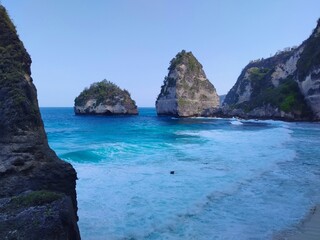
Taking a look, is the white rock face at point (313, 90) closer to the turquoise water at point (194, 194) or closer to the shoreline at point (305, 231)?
the turquoise water at point (194, 194)

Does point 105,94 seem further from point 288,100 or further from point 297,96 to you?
point 297,96

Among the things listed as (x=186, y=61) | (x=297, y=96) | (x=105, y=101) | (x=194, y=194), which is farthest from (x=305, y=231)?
(x=105, y=101)

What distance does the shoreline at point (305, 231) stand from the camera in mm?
8009

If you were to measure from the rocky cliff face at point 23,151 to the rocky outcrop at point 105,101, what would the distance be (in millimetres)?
100747

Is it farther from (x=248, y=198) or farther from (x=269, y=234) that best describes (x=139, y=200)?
(x=269, y=234)

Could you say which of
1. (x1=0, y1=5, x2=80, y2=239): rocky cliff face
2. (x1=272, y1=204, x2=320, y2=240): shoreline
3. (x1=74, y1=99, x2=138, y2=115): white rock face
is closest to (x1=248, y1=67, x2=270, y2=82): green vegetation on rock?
(x1=74, y1=99, x2=138, y2=115): white rock face

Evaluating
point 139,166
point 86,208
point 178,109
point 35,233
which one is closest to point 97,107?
point 178,109

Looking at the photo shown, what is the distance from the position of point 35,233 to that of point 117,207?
702 centimetres

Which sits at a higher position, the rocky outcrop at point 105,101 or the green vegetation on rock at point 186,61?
the green vegetation on rock at point 186,61

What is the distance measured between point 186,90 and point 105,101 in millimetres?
30674

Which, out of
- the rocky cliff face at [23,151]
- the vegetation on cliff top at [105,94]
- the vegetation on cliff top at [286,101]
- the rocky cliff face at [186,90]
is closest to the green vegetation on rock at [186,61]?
the rocky cliff face at [186,90]

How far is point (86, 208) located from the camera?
1090 centimetres

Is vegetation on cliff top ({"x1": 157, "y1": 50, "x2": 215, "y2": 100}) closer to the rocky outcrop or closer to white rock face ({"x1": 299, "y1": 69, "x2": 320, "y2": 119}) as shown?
the rocky outcrop

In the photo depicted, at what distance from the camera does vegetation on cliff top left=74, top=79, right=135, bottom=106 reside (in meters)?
108
